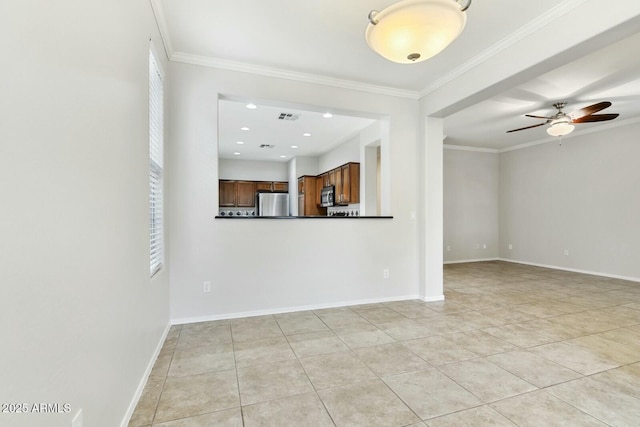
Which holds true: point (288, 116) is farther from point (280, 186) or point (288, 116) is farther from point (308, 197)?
point (280, 186)

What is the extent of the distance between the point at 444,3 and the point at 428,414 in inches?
90.7

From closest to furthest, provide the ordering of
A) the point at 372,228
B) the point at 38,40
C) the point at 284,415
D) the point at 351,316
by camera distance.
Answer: the point at 38,40
the point at 284,415
the point at 351,316
the point at 372,228

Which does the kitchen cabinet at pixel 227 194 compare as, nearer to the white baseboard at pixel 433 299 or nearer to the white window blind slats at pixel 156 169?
the white window blind slats at pixel 156 169

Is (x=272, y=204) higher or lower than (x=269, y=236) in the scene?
higher

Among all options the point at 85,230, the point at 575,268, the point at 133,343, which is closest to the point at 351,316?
the point at 133,343

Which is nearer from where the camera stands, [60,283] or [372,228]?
[60,283]

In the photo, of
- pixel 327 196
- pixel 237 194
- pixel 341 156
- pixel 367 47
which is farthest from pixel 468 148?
pixel 237 194

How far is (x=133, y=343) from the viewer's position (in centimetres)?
183

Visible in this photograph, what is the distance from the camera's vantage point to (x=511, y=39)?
2770mm

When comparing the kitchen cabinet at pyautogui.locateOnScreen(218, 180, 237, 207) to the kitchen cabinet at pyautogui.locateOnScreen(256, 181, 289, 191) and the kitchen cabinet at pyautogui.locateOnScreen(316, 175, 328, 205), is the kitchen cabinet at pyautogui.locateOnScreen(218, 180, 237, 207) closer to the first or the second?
the kitchen cabinet at pyautogui.locateOnScreen(256, 181, 289, 191)

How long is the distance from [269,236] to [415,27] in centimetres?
253

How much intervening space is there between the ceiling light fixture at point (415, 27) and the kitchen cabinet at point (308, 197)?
603cm

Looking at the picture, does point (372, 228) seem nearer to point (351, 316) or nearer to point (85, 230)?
point (351, 316)

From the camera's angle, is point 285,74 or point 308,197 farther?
point 308,197
